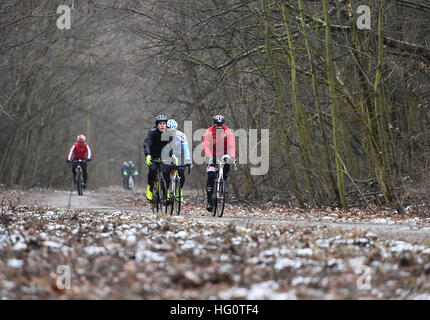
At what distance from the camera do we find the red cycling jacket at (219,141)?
14086mm

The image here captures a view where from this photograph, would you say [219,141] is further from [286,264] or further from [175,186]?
[286,264]

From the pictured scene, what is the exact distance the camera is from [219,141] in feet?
46.4

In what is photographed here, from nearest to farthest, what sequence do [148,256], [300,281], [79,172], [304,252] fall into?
[300,281]
[148,256]
[304,252]
[79,172]

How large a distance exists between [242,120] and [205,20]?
4659 mm

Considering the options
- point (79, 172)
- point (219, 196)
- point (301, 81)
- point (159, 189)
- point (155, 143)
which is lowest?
point (219, 196)

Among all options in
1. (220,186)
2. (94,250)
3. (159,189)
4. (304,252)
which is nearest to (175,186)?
(159,189)

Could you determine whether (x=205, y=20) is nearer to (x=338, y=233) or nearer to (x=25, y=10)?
(x=25, y=10)

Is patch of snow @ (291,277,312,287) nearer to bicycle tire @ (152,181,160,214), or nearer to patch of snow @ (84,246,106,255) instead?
patch of snow @ (84,246,106,255)

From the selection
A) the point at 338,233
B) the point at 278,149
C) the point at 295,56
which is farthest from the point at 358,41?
the point at 338,233

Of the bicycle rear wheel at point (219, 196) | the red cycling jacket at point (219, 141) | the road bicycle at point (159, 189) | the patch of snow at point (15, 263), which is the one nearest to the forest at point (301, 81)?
the red cycling jacket at point (219, 141)

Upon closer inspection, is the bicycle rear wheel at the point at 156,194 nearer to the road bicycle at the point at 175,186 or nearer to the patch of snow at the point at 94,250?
the road bicycle at the point at 175,186

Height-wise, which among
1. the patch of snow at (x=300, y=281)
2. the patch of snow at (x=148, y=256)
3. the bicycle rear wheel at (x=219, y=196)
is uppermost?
the bicycle rear wheel at (x=219, y=196)

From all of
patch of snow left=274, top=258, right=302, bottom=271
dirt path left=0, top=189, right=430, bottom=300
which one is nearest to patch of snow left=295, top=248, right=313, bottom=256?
dirt path left=0, top=189, right=430, bottom=300

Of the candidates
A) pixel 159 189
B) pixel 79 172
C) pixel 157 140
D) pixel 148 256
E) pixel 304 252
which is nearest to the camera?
pixel 148 256
